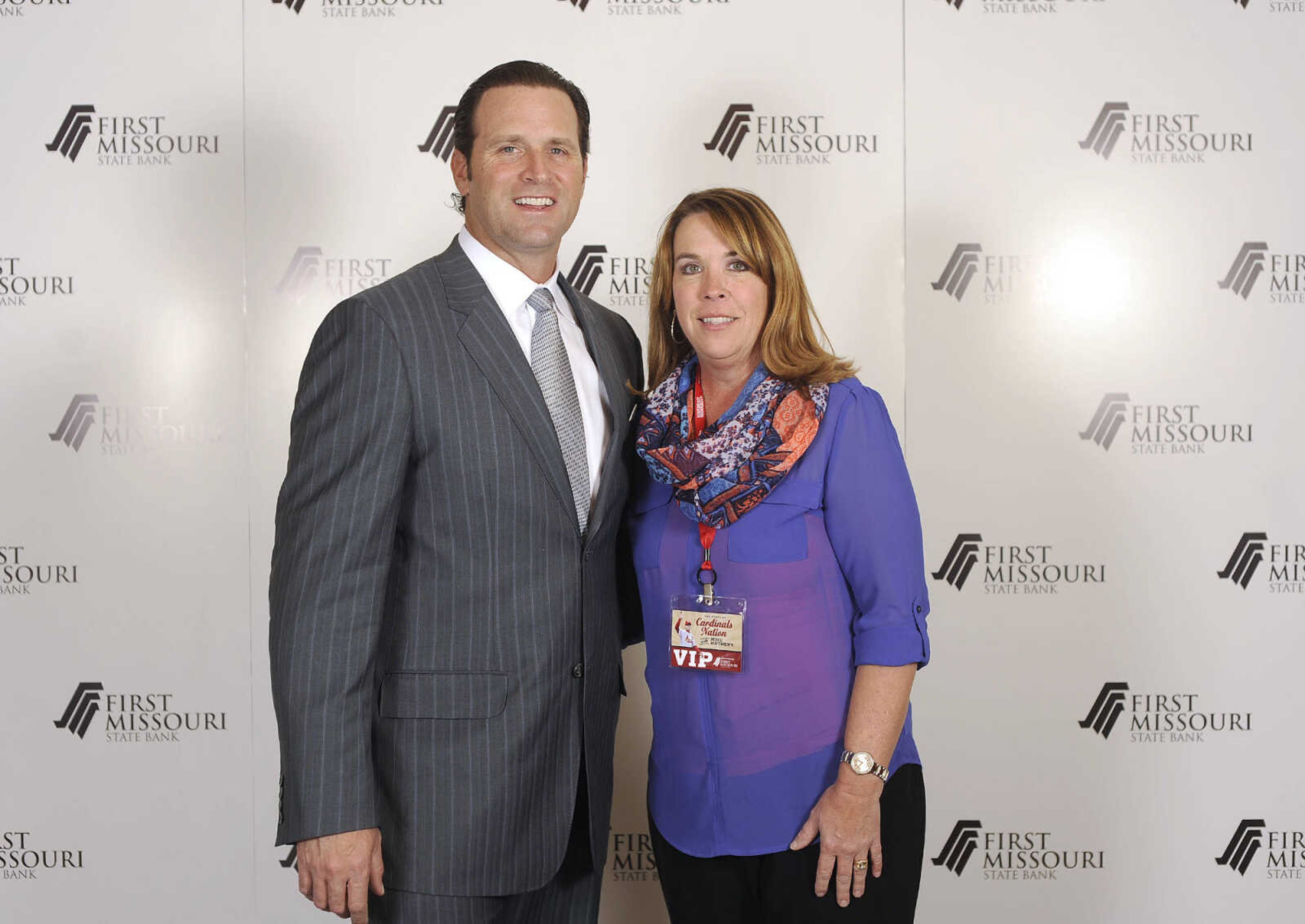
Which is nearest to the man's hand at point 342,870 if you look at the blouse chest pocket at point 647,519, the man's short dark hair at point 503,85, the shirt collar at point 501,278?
the blouse chest pocket at point 647,519

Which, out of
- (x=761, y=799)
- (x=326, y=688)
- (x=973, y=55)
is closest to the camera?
(x=326, y=688)

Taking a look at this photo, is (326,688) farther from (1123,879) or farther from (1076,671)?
(1123,879)

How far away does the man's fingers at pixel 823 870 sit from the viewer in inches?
61.3

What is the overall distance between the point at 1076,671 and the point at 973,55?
70.8 inches

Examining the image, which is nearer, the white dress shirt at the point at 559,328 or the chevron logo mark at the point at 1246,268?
the white dress shirt at the point at 559,328

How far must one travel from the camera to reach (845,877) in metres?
1.56

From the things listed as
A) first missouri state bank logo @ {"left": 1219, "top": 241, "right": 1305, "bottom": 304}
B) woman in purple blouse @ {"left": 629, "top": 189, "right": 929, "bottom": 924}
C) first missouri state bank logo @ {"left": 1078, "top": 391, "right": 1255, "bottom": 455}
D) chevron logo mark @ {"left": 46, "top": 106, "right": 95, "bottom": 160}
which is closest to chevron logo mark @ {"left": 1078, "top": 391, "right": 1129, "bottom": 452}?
first missouri state bank logo @ {"left": 1078, "top": 391, "right": 1255, "bottom": 455}

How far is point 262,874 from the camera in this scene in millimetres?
2844

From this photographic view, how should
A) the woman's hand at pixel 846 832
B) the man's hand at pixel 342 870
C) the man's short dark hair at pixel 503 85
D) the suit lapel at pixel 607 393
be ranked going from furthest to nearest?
the man's short dark hair at pixel 503 85, the suit lapel at pixel 607 393, the woman's hand at pixel 846 832, the man's hand at pixel 342 870

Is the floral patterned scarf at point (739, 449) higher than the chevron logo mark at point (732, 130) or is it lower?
lower

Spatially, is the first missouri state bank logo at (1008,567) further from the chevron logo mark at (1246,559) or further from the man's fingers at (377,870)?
the man's fingers at (377,870)

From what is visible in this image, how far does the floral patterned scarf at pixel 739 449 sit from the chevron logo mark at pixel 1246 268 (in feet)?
6.04

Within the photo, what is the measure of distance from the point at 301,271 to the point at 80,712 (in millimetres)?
1438

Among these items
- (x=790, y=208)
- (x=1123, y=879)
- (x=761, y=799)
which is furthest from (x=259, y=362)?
(x=1123, y=879)
